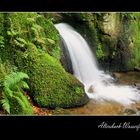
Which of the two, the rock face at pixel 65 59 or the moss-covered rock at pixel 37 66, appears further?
the rock face at pixel 65 59

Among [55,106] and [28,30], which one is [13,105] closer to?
[55,106]

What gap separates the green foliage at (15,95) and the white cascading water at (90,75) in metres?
1.93

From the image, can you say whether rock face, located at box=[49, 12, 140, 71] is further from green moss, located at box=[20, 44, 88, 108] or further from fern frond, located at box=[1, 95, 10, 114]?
fern frond, located at box=[1, 95, 10, 114]

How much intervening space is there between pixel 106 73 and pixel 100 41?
1.82m

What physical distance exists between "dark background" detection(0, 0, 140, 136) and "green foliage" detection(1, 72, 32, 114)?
0.32m

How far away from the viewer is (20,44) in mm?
7730

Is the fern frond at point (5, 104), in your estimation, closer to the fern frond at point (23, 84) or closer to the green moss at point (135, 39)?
the fern frond at point (23, 84)

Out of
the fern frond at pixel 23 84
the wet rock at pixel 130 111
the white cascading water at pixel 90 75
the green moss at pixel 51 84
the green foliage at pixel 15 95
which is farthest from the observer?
the white cascading water at pixel 90 75

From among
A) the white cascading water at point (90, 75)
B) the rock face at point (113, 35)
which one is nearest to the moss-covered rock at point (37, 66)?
the white cascading water at point (90, 75)

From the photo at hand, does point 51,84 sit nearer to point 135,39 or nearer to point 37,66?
point 37,66
